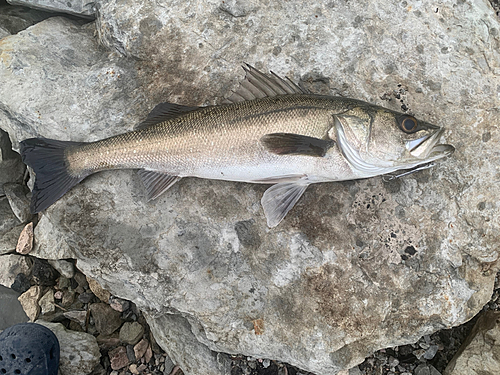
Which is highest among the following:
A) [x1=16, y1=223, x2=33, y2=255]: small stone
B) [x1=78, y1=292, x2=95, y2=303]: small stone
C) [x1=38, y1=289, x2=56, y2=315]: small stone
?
[x1=16, y1=223, x2=33, y2=255]: small stone

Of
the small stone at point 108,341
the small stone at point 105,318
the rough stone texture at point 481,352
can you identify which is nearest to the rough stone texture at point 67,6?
the small stone at point 105,318

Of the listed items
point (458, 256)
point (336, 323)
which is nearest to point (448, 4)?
point (458, 256)

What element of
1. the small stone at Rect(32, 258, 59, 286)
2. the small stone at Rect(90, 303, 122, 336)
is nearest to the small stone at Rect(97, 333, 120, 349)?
the small stone at Rect(90, 303, 122, 336)

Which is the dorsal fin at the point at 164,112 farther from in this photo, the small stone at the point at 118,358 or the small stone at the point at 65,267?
the small stone at the point at 118,358

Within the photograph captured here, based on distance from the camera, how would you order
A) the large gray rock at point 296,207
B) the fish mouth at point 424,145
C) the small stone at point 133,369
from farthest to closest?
1. the small stone at point 133,369
2. the large gray rock at point 296,207
3. the fish mouth at point 424,145

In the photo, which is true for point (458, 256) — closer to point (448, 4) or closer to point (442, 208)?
point (442, 208)

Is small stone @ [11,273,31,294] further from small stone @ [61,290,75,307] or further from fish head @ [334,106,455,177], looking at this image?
fish head @ [334,106,455,177]
